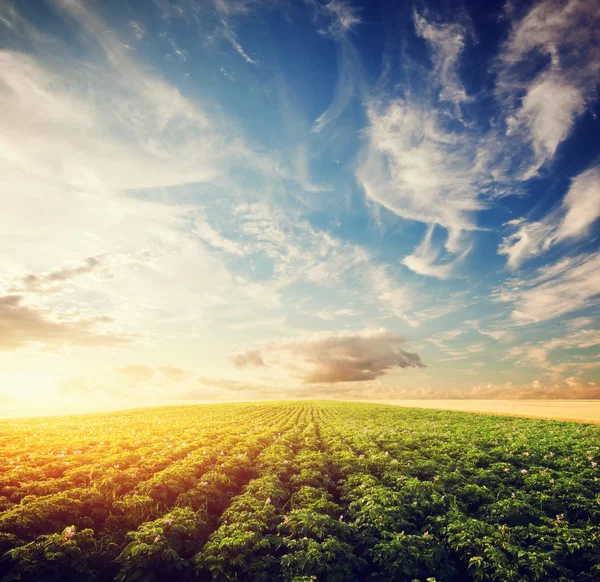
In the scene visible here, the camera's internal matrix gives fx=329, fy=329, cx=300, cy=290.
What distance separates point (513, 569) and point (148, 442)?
18.9m

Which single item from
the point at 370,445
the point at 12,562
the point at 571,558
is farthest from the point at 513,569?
the point at 370,445

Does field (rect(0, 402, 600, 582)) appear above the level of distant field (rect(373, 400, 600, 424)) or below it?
below

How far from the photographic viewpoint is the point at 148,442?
19922mm

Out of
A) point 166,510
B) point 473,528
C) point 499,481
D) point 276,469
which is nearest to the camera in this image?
point 473,528

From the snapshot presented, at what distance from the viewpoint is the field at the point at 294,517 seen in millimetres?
7801

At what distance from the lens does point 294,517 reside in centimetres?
977

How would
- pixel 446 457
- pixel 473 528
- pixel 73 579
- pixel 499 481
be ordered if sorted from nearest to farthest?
pixel 73 579 → pixel 473 528 → pixel 499 481 → pixel 446 457

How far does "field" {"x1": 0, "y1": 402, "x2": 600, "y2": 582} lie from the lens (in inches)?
307

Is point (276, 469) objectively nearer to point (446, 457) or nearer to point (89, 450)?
point (446, 457)

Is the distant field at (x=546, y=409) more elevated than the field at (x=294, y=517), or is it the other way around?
the distant field at (x=546, y=409)

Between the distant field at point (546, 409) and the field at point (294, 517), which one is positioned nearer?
the field at point (294, 517)

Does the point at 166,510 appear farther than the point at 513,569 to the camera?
Yes

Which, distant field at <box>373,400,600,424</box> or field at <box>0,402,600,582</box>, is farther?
distant field at <box>373,400,600,424</box>

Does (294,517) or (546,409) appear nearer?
(294,517)
